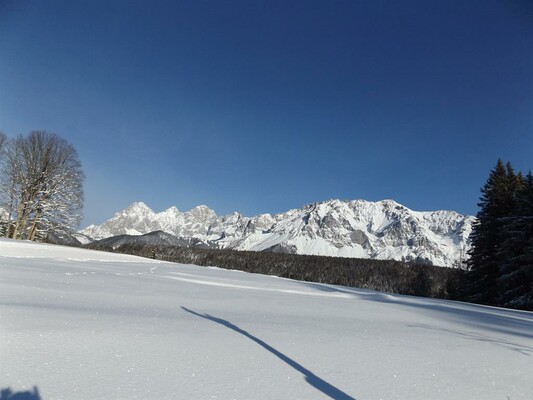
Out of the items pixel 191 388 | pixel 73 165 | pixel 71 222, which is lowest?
pixel 191 388

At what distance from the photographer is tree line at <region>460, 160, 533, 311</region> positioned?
1942cm

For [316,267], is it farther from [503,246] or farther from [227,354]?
[227,354]

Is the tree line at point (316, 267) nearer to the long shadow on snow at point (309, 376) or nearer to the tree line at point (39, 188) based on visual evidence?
the tree line at point (39, 188)

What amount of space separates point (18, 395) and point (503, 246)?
83.7ft

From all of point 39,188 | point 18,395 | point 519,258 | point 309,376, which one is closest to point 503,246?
point 519,258

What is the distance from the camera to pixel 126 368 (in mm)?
3193

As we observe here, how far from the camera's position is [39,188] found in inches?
1016

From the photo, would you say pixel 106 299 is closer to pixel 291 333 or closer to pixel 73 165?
pixel 291 333

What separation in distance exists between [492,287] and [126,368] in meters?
26.2

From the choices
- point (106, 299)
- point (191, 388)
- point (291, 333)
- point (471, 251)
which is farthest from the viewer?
point (471, 251)

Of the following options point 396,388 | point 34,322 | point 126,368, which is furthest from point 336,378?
point 34,322

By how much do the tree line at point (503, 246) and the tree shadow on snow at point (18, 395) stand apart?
76.7ft

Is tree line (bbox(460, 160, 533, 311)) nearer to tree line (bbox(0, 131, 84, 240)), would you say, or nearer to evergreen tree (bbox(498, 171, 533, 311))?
evergreen tree (bbox(498, 171, 533, 311))

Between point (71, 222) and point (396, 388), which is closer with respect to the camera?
point (396, 388)
